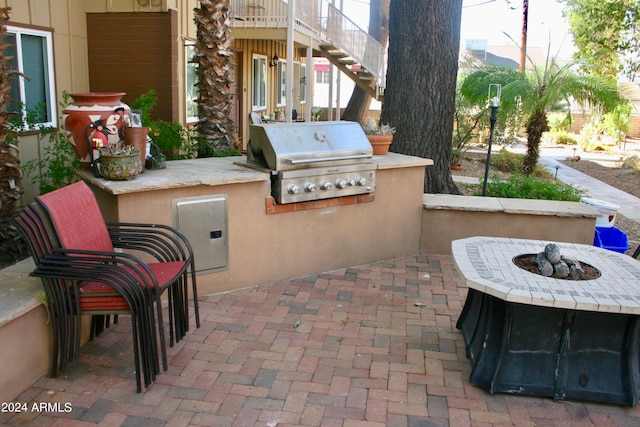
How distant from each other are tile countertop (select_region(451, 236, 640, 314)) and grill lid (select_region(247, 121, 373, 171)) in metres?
1.47

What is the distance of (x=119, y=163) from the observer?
13.1 feet

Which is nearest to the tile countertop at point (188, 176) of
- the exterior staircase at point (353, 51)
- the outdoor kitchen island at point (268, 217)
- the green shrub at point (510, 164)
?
the outdoor kitchen island at point (268, 217)

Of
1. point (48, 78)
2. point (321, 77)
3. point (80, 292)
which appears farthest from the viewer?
point (321, 77)

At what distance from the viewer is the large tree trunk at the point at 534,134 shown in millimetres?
10625

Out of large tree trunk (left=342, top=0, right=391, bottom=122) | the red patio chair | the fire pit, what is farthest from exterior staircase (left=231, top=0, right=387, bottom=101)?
the red patio chair

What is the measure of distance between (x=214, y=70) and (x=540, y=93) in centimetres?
678

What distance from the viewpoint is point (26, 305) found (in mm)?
3006

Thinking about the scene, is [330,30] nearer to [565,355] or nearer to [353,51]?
[353,51]

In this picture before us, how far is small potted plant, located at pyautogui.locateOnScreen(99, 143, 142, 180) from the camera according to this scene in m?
3.98

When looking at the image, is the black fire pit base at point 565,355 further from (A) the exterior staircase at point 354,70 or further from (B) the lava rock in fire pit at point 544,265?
(A) the exterior staircase at point 354,70

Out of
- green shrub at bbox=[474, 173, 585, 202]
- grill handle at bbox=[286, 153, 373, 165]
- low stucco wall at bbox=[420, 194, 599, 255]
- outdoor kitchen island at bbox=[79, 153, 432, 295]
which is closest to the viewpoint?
outdoor kitchen island at bbox=[79, 153, 432, 295]

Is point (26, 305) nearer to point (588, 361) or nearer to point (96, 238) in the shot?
point (96, 238)

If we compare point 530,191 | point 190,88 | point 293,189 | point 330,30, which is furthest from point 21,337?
point 330,30

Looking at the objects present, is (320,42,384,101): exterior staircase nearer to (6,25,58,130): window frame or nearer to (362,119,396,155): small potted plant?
(6,25,58,130): window frame
